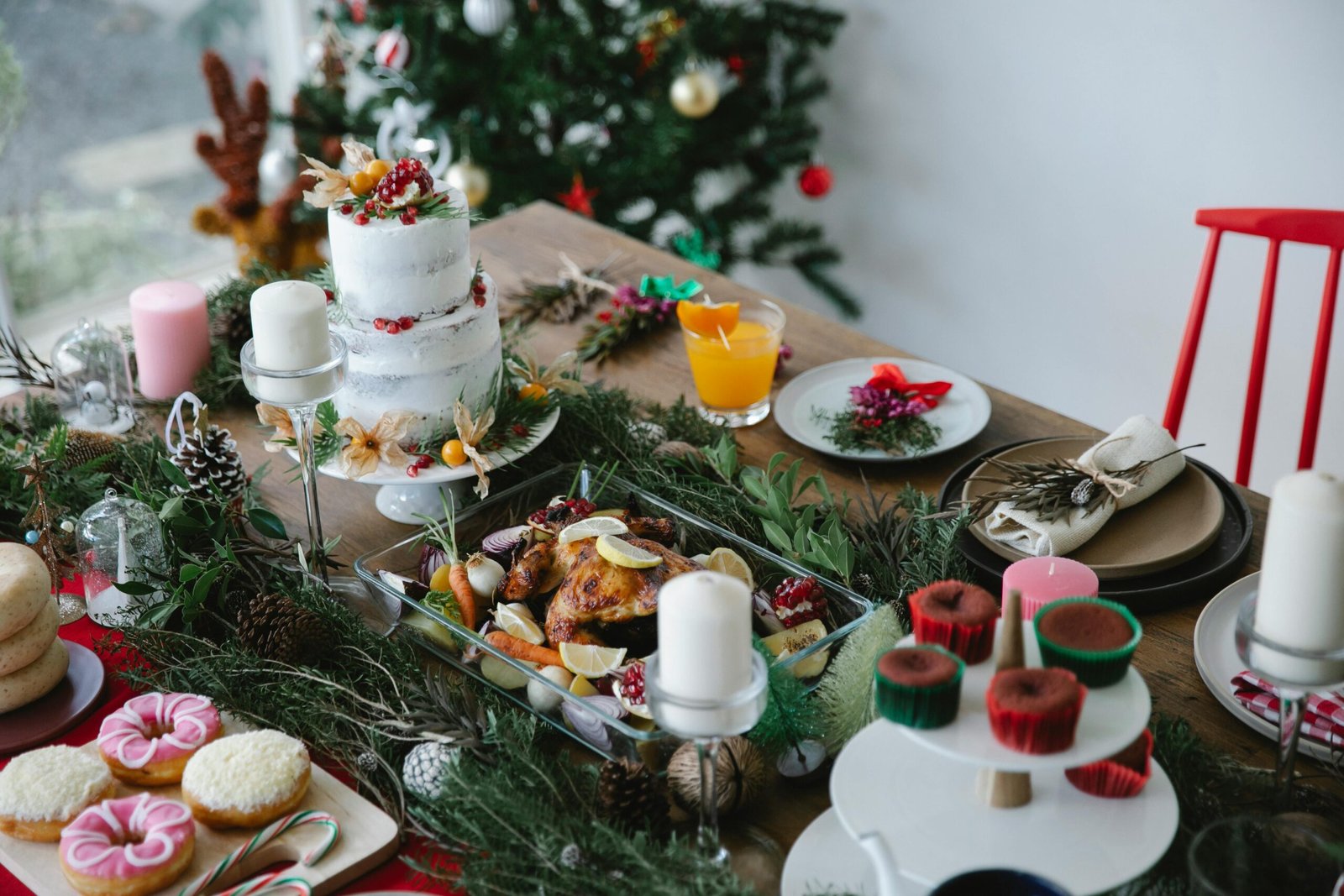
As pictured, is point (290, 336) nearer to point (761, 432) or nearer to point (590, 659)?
point (590, 659)

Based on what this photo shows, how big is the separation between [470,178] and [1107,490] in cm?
171

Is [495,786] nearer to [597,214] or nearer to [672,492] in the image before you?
[672,492]

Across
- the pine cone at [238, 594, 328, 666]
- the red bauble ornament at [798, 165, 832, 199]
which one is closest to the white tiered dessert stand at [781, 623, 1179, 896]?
the pine cone at [238, 594, 328, 666]

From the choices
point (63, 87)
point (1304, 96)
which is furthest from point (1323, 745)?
point (63, 87)

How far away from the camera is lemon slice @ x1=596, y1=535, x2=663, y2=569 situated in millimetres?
1081

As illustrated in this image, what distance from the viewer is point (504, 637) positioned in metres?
1.08

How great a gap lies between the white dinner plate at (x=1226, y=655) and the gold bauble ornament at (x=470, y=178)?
1825 millimetres

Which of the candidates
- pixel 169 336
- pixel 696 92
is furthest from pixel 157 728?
pixel 696 92

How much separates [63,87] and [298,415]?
258cm

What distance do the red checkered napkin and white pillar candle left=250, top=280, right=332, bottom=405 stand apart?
2.79 ft

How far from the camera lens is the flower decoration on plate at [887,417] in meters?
1.47

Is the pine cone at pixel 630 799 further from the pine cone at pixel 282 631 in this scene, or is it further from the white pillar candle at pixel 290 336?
the white pillar candle at pixel 290 336

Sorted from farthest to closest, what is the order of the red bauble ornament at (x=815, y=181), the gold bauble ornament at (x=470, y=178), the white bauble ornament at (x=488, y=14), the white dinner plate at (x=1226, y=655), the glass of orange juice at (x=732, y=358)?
the red bauble ornament at (x=815, y=181) < the gold bauble ornament at (x=470, y=178) < the white bauble ornament at (x=488, y=14) < the glass of orange juice at (x=732, y=358) < the white dinner plate at (x=1226, y=655)

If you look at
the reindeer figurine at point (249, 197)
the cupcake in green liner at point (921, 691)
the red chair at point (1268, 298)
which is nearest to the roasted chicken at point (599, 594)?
the cupcake in green liner at point (921, 691)
